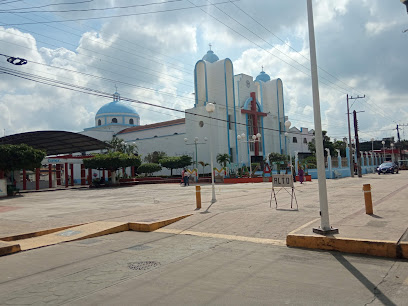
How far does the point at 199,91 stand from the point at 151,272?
2010 inches

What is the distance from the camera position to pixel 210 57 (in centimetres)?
5897

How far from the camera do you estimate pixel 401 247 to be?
21.0ft

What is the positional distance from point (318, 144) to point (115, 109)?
6893 cm

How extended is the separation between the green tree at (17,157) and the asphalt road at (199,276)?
24.6 m

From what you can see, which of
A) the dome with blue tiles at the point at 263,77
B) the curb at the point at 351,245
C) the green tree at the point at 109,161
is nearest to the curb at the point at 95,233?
the curb at the point at 351,245

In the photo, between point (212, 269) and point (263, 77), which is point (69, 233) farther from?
point (263, 77)

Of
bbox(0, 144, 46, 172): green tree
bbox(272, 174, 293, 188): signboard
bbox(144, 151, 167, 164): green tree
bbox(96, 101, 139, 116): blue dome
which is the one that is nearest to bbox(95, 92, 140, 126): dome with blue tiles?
bbox(96, 101, 139, 116): blue dome

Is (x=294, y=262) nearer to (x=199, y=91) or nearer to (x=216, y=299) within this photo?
(x=216, y=299)

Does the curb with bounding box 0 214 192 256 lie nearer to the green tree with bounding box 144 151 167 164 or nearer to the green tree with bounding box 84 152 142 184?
the green tree with bounding box 84 152 142 184

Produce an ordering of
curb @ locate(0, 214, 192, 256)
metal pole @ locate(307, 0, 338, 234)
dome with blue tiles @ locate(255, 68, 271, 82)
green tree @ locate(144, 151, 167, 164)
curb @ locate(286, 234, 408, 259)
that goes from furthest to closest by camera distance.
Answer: dome with blue tiles @ locate(255, 68, 271, 82)
green tree @ locate(144, 151, 167, 164)
curb @ locate(0, 214, 192, 256)
metal pole @ locate(307, 0, 338, 234)
curb @ locate(286, 234, 408, 259)

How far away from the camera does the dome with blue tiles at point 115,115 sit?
237ft

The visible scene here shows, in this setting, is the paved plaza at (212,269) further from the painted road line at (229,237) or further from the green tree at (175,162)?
the green tree at (175,162)

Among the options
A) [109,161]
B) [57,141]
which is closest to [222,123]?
[109,161]

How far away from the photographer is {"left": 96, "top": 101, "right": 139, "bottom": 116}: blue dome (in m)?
72.9
